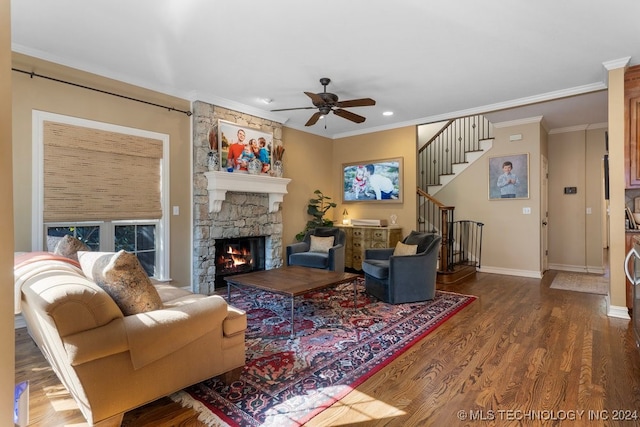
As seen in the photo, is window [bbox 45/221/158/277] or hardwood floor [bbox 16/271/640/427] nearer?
hardwood floor [bbox 16/271/640/427]

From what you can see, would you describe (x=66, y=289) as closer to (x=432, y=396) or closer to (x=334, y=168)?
(x=432, y=396)

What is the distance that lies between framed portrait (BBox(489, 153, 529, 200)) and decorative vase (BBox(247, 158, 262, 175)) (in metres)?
4.25

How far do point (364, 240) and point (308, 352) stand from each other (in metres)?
3.51

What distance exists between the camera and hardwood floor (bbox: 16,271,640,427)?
186 centimetres

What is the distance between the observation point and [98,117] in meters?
3.79

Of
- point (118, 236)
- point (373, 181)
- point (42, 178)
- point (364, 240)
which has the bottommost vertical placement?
point (364, 240)

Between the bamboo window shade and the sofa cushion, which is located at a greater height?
the bamboo window shade

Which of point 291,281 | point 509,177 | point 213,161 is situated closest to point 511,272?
point 509,177

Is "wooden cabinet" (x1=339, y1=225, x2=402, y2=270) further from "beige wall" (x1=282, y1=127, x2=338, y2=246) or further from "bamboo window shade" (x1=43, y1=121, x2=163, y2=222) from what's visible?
"bamboo window shade" (x1=43, y1=121, x2=163, y2=222)

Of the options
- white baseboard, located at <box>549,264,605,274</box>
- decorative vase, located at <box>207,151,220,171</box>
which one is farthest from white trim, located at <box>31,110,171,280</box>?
white baseboard, located at <box>549,264,605,274</box>

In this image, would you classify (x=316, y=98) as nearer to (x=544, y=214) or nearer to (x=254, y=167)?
(x=254, y=167)

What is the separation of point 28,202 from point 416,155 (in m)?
5.41

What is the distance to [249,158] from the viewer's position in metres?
5.20

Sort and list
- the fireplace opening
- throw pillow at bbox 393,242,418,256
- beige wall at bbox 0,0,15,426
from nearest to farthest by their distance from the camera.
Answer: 1. beige wall at bbox 0,0,15,426
2. throw pillow at bbox 393,242,418,256
3. the fireplace opening
